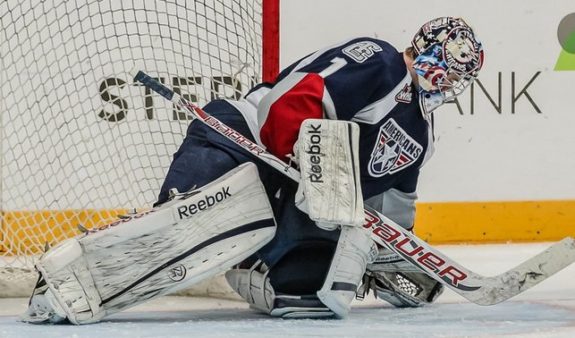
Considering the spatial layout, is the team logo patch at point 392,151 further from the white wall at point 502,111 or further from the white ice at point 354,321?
the white wall at point 502,111

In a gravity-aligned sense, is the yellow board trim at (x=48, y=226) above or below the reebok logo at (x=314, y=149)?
below

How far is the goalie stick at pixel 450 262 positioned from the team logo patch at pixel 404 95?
26 centimetres

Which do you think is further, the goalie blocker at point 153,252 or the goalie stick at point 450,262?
the goalie stick at point 450,262

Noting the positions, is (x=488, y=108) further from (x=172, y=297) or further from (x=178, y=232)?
(x=178, y=232)

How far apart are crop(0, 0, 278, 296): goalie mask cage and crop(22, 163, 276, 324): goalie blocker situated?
0.71 metres

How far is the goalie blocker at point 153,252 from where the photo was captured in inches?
105

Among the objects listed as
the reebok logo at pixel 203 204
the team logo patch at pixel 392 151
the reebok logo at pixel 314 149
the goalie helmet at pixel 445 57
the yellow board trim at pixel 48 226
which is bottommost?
the yellow board trim at pixel 48 226

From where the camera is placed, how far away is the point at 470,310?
306 centimetres

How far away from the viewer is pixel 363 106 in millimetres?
2857

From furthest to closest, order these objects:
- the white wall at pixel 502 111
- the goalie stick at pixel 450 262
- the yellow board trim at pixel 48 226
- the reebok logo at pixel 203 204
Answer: the white wall at pixel 502 111 → the yellow board trim at pixel 48 226 → the goalie stick at pixel 450 262 → the reebok logo at pixel 203 204

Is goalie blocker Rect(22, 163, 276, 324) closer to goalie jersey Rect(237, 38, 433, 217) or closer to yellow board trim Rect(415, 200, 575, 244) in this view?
goalie jersey Rect(237, 38, 433, 217)

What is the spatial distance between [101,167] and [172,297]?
2.59 feet

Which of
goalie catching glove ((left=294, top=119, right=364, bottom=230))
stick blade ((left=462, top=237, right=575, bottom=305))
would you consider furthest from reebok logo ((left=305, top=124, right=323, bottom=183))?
stick blade ((left=462, top=237, right=575, bottom=305))

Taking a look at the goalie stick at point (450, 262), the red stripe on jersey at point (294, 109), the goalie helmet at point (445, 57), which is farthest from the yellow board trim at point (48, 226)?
the goalie helmet at point (445, 57)
